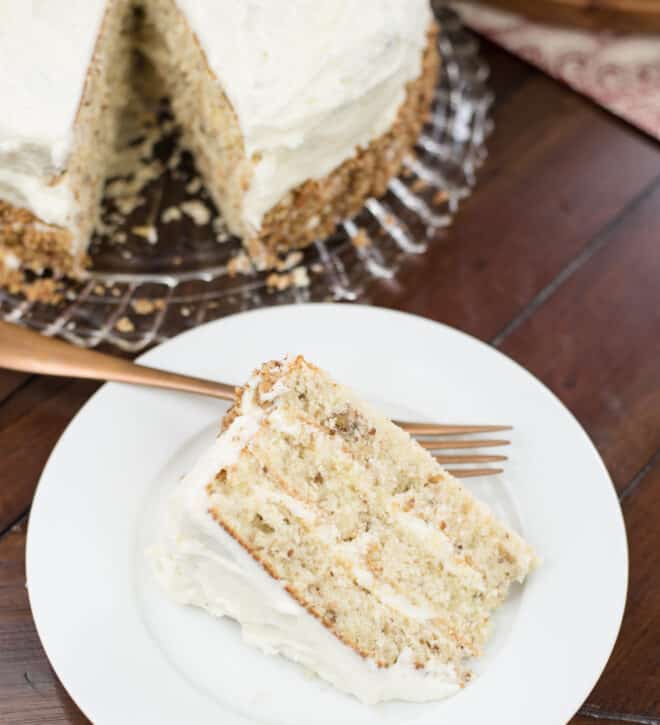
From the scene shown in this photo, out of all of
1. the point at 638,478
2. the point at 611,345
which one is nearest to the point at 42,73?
the point at 611,345

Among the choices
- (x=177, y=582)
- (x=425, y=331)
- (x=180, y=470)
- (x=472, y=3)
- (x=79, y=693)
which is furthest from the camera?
(x=472, y=3)

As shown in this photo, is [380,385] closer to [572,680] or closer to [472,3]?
[572,680]

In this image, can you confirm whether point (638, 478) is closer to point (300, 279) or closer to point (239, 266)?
point (300, 279)

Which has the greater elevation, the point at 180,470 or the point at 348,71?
the point at 348,71

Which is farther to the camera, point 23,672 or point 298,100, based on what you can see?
point 298,100

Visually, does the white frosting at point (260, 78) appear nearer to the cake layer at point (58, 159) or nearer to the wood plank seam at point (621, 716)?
the cake layer at point (58, 159)

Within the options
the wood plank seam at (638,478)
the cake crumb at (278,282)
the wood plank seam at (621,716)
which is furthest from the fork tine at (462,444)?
the cake crumb at (278,282)

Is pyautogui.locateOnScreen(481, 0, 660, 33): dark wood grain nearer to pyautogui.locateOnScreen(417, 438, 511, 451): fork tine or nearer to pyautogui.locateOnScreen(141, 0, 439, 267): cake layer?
pyautogui.locateOnScreen(141, 0, 439, 267): cake layer

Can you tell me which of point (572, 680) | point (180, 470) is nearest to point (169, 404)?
point (180, 470)
